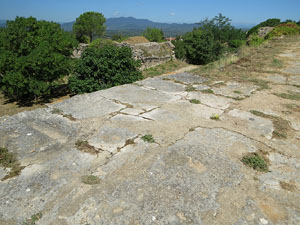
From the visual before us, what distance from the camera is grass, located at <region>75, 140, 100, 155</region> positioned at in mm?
2749

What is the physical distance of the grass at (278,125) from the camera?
3.27m

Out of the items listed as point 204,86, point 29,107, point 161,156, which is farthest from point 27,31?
point 161,156

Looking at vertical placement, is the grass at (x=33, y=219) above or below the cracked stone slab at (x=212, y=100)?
below

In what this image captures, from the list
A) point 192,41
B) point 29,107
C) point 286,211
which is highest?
point 192,41

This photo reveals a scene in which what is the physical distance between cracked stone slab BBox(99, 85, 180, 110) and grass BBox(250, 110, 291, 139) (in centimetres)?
161

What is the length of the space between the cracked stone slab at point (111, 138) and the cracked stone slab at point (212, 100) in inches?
78.1

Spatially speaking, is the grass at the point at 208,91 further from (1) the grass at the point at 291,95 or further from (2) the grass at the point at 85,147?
(2) the grass at the point at 85,147

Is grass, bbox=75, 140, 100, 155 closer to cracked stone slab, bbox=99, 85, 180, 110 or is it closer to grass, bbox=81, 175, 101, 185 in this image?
grass, bbox=81, 175, 101, 185

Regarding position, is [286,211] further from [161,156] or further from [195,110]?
[195,110]

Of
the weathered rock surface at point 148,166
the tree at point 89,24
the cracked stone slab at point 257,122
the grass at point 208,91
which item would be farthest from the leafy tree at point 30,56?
the tree at point 89,24

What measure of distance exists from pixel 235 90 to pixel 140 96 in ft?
7.79

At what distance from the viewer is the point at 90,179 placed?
2.27 meters

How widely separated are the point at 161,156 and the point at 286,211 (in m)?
1.33

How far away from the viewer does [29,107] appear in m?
7.80
